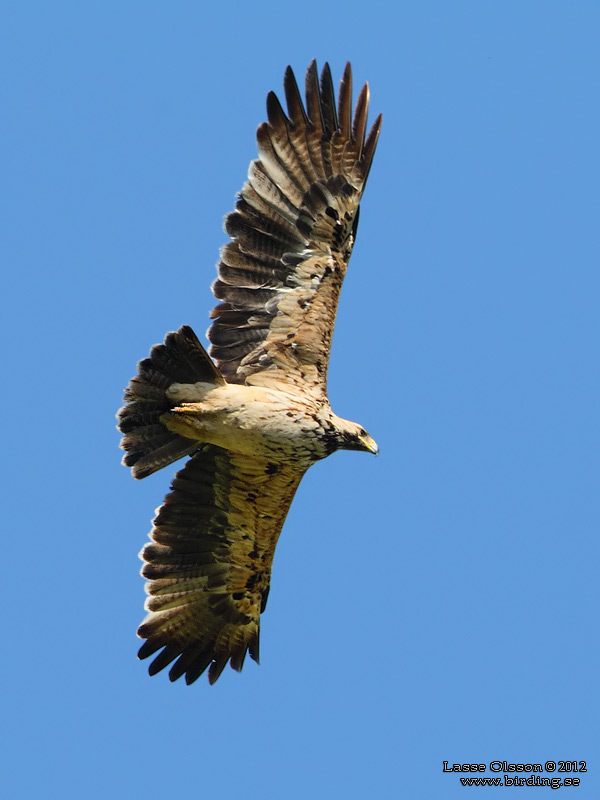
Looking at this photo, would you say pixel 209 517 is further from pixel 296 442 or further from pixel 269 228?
pixel 269 228

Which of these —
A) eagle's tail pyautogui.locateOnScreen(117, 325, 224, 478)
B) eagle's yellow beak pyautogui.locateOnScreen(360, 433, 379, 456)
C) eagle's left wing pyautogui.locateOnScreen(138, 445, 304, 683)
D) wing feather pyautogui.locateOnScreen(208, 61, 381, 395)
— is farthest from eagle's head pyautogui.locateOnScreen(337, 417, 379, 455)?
eagle's tail pyautogui.locateOnScreen(117, 325, 224, 478)

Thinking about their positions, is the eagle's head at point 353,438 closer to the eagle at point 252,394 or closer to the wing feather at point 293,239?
the eagle at point 252,394

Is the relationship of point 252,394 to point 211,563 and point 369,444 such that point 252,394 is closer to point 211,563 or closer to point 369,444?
point 369,444

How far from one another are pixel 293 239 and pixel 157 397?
1815 millimetres

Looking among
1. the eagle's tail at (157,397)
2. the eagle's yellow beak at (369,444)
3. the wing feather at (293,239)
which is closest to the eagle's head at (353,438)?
the eagle's yellow beak at (369,444)

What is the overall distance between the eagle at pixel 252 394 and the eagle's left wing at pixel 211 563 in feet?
0.04

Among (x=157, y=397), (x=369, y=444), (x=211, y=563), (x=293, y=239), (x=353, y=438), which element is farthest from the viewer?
(x=211, y=563)

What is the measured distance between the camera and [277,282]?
12.6 m

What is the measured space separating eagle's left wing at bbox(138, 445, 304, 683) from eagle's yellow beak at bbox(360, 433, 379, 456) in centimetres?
71

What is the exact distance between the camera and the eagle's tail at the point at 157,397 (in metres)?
11.9

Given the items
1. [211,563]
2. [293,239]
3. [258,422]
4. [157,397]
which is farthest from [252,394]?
[211,563]

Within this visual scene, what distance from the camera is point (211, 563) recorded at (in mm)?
13086

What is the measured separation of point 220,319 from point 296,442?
1.28 m

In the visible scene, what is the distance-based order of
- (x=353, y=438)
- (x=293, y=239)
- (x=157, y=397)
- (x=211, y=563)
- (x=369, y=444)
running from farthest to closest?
(x=211, y=563) → (x=293, y=239) → (x=369, y=444) → (x=353, y=438) → (x=157, y=397)
